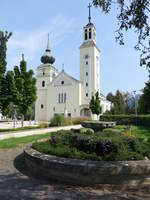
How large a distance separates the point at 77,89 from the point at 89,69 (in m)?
6.09

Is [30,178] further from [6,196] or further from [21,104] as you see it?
[21,104]

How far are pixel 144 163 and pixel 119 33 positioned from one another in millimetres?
3705

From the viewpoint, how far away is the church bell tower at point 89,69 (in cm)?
→ 4350

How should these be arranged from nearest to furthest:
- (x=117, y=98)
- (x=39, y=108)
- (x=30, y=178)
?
(x=30, y=178) < (x=39, y=108) < (x=117, y=98)

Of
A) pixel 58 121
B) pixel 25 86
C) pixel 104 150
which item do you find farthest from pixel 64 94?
pixel 104 150

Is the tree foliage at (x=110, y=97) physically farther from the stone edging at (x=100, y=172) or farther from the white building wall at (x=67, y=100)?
the stone edging at (x=100, y=172)

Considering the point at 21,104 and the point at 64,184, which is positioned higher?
the point at 21,104

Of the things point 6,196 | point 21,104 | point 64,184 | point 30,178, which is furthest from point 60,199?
point 21,104

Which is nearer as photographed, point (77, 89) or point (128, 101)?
point (77, 89)

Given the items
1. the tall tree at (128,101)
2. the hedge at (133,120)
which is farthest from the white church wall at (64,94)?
the tall tree at (128,101)

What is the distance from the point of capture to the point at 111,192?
367 centimetres

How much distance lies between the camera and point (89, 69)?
145 feet

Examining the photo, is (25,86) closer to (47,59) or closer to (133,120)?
(133,120)

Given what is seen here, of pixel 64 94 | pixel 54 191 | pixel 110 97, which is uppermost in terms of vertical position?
pixel 110 97
